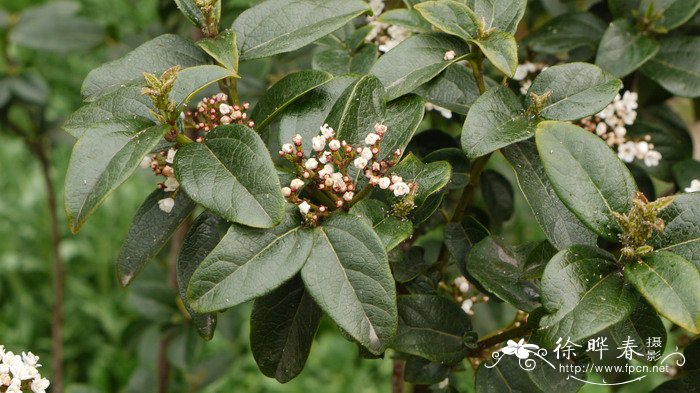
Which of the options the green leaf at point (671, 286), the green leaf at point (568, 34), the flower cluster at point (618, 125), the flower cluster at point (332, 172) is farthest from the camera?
the green leaf at point (568, 34)

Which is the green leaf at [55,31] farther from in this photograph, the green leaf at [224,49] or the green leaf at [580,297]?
the green leaf at [580,297]

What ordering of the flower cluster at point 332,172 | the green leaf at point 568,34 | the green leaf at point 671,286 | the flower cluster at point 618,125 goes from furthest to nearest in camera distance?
the green leaf at point 568,34 < the flower cluster at point 618,125 < the flower cluster at point 332,172 < the green leaf at point 671,286

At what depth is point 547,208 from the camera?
101 cm

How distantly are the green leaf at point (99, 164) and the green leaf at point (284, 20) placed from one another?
0.72 feet

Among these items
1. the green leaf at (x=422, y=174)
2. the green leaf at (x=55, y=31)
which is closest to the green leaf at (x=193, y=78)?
the green leaf at (x=422, y=174)

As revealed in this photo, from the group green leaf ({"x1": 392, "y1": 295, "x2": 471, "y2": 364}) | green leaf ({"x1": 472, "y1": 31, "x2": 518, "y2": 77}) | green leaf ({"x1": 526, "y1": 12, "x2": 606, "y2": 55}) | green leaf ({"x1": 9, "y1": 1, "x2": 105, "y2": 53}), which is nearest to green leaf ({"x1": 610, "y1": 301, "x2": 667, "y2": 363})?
green leaf ({"x1": 392, "y1": 295, "x2": 471, "y2": 364})

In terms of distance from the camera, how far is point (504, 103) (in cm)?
102

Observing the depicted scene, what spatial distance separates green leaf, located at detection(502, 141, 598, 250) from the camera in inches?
39.4

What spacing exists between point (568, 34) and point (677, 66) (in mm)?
187

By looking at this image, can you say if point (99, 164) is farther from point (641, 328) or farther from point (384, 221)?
point (641, 328)

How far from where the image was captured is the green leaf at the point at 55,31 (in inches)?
84.6

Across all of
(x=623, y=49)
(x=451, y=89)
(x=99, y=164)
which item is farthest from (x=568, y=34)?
(x=99, y=164)

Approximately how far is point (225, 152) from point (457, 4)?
1.22ft

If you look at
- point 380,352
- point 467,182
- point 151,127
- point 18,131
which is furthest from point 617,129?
point 18,131
